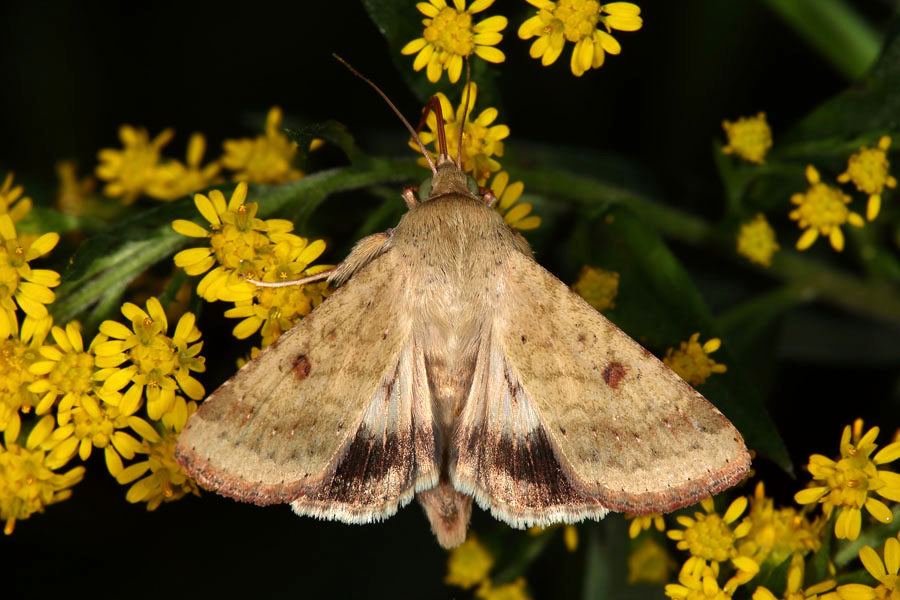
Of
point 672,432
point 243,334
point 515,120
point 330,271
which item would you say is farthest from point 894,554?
point 515,120

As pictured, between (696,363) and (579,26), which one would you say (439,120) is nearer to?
(579,26)

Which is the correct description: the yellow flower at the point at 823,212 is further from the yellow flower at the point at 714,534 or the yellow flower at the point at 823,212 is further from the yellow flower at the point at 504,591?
the yellow flower at the point at 504,591

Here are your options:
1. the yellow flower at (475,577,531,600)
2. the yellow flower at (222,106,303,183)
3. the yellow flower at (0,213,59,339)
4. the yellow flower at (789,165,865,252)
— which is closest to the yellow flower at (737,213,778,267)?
the yellow flower at (789,165,865,252)

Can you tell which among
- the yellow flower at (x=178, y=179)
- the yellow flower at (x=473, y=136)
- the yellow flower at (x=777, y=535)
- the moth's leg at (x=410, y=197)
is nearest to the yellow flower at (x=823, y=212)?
the yellow flower at (x=777, y=535)

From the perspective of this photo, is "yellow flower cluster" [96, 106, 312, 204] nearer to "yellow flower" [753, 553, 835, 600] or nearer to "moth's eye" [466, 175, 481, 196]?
"moth's eye" [466, 175, 481, 196]

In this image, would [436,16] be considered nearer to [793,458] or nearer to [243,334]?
[243,334]
